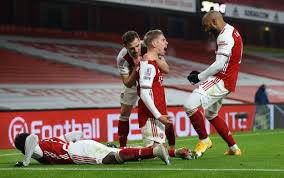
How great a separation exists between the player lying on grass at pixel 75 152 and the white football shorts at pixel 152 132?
322 mm

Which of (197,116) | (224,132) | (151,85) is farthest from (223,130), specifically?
(151,85)

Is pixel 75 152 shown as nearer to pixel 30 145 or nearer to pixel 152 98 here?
pixel 30 145

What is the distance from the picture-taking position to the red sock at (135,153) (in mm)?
4973

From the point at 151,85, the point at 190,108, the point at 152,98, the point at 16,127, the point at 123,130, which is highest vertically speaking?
the point at 151,85

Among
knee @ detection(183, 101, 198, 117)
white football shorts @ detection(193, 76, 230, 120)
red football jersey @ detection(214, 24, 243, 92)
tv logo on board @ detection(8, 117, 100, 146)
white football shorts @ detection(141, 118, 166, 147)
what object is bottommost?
tv logo on board @ detection(8, 117, 100, 146)

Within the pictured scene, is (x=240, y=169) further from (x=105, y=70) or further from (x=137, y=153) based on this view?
(x=105, y=70)

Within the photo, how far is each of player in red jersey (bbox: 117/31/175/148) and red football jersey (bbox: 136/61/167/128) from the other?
0.57 ft

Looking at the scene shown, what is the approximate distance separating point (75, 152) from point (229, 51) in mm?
2115

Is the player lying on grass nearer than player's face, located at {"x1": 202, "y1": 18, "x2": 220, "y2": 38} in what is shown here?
Yes

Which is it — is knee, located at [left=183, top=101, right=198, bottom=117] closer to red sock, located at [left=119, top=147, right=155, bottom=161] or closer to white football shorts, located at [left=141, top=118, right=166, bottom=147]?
white football shorts, located at [left=141, top=118, right=166, bottom=147]

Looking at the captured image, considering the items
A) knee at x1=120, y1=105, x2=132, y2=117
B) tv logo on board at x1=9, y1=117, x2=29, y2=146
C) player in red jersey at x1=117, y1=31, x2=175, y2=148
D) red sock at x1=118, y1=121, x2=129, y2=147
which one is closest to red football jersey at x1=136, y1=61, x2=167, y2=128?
player in red jersey at x1=117, y1=31, x2=175, y2=148

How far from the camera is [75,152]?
5406 mm

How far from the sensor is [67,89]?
51.9 feet

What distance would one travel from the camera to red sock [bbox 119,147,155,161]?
4.97 meters
